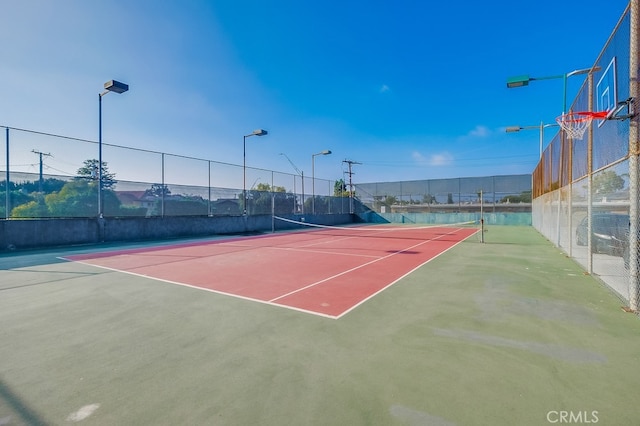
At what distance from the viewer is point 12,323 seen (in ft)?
14.3

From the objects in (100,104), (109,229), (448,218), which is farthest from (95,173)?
(448,218)

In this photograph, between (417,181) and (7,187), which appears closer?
(7,187)

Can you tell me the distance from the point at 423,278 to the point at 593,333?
11.1 feet

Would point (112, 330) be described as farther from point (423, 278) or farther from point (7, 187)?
point (7, 187)

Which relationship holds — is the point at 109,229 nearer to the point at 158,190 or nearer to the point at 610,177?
the point at 158,190

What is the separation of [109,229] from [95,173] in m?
2.79

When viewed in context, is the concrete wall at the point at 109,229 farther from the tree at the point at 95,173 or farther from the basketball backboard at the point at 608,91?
the basketball backboard at the point at 608,91

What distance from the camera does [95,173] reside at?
1468 cm

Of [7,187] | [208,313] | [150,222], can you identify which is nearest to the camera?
[208,313]

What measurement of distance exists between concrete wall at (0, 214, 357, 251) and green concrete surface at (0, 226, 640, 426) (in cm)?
902

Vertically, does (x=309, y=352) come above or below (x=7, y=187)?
below

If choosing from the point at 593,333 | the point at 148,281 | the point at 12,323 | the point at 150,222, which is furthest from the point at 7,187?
the point at 593,333

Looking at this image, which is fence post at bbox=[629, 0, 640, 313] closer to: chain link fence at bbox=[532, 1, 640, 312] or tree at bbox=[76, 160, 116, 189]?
chain link fence at bbox=[532, 1, 640, 312]

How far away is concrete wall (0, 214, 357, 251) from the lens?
1245 centimetres
